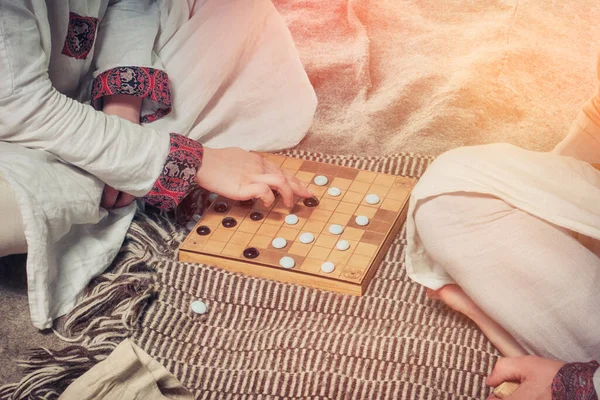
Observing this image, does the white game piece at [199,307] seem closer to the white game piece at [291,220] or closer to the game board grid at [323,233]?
the game board grid at [323,233]

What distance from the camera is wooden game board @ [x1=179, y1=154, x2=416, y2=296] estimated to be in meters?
1.29

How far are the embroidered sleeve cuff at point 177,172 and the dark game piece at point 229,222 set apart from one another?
84 mm

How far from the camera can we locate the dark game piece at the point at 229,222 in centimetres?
138

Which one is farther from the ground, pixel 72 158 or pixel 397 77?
pixel 72 158

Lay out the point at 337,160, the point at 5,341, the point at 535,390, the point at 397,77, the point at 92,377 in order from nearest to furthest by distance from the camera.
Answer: the point at 535,390 < the point at 92,377 < the point at 5,341 < the point at 337,160 < the point at 397,77

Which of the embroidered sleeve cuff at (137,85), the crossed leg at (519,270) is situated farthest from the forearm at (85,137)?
the crossed leg at (519,270)

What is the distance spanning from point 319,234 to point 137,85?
1.34 ft

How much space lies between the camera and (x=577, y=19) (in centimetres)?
181

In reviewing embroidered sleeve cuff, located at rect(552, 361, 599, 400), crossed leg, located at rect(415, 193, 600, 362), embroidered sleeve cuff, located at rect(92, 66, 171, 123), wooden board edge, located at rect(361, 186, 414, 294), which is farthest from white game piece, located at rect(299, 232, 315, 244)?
embroidered sleeve cuff, located at rect(552, 361, 599, 400)

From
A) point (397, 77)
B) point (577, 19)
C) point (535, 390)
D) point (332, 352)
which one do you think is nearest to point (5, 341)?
point (332, 352)

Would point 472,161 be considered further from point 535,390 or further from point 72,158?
point 72,158

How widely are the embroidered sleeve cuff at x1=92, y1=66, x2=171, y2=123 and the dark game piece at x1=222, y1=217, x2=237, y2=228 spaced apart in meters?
0.24

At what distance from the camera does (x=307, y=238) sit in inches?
52.7

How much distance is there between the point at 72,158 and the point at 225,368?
0.40 m
